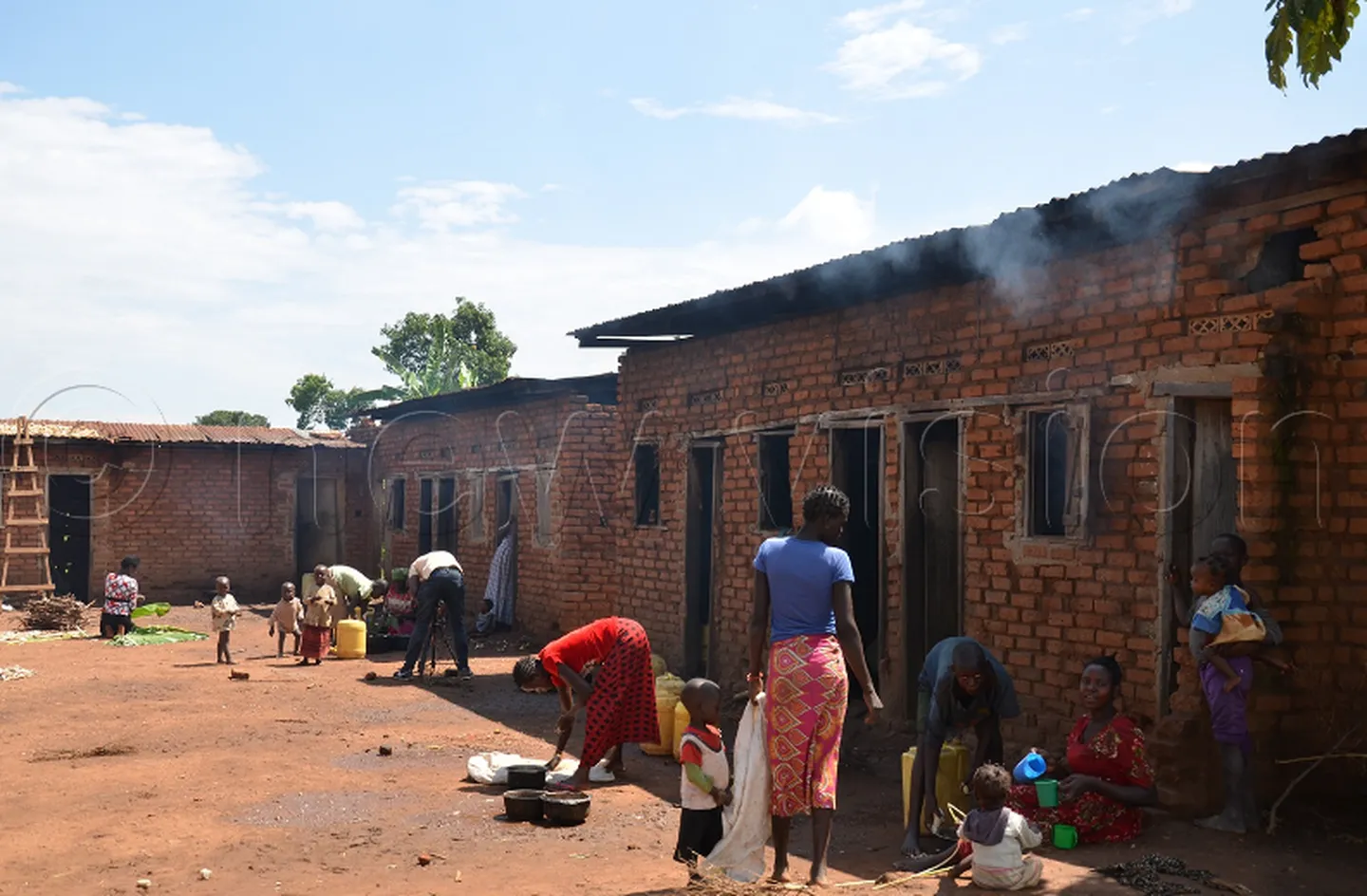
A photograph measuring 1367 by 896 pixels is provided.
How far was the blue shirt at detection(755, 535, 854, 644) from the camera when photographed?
565cm

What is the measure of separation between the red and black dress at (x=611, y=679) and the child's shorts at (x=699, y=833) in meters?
2.06

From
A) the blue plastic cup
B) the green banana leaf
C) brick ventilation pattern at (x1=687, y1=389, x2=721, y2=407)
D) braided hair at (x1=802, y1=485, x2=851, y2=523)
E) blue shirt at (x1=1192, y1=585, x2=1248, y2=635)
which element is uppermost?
brick ventilation pattern at (x1=687, y1=389, x2=721, y2=407)

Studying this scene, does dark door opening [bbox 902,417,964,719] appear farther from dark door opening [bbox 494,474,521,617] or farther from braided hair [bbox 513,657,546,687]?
dark door opening [bbox 494,474,521,617]

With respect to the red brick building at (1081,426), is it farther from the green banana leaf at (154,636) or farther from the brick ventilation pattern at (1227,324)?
the green banana leaf at (154,636)

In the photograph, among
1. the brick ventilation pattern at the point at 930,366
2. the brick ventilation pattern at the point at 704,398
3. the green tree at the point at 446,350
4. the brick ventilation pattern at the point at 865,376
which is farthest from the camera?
the green tree at the point at 446,350

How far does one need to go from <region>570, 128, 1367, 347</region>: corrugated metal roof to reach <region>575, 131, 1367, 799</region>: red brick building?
2cm

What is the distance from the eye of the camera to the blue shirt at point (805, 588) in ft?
18.5

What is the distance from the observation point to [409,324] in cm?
3912

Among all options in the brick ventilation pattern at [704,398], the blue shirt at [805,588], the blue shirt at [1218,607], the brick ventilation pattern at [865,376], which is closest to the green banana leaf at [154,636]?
the brick ventilation pattern at [704,398]

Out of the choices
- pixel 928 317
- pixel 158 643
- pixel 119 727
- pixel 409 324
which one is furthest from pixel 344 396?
pixel 928 317

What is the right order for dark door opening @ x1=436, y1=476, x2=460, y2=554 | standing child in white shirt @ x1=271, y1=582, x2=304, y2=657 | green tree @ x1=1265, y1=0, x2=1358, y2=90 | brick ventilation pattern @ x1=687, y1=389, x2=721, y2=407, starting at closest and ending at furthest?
green tree @ x1=1265, y1=0, x2=1358, y2=90 → brick ventilation pattern @ x1=687, y1=389, x2=721, y2=407 → standing child in white shirt @ x1=271, y1=582, x2=304, y2=657 → dark door opening @ x1=436, y1=476, x2=460, y2=554

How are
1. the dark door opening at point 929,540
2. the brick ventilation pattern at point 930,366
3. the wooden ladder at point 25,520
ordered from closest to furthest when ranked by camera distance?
the brick ventilation pattern at point 930,366
the dark door opening at point 929,540
the wooden ladder at point 25,520

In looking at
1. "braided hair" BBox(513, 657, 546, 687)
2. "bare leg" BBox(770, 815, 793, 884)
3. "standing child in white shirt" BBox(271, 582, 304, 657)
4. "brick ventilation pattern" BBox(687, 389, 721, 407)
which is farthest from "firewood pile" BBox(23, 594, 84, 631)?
"bare leg" BBox(770, 815, 793, 884)

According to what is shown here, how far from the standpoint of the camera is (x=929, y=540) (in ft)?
31.0
